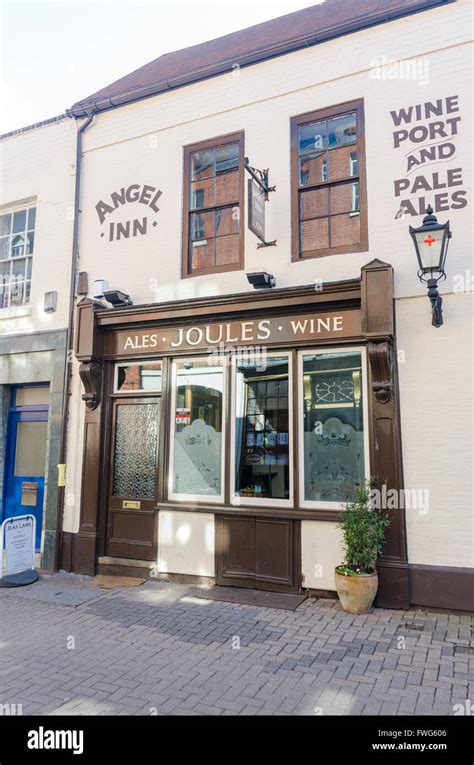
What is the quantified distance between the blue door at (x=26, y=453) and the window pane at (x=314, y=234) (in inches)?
189

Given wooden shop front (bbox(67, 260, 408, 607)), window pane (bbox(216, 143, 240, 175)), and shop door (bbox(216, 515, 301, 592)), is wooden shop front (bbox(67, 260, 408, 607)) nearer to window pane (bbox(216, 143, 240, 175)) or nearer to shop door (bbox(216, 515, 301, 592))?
shop door (bbox(216, 515, 301, 592))

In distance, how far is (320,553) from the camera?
248 inches

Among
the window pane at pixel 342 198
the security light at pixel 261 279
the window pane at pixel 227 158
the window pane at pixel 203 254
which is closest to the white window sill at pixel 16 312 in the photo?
the window pane at pixel 203 254

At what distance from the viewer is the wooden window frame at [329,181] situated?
664 centimetres

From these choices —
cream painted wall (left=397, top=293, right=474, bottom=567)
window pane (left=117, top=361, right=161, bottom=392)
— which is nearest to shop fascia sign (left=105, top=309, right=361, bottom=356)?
window pane (left=117, top=361, right=161, bottom=392)

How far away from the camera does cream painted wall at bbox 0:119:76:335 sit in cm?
866

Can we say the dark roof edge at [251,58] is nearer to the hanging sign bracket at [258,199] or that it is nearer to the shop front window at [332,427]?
the hanging sign bracket at [258,199]

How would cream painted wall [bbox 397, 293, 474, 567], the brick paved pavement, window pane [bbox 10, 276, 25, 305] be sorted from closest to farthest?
the brick paved pavement < cream painted wall [bbox 397, 293, 474, 567] < window pane [bbox 10, 276, 25, 305]

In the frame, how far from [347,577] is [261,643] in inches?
47.6

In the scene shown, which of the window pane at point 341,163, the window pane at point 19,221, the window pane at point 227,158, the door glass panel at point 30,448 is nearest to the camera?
the window pane at point 341,163

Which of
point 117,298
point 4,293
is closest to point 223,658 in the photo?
point 117,298

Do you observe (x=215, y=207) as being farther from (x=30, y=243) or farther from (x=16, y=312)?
(x=16, y=312)

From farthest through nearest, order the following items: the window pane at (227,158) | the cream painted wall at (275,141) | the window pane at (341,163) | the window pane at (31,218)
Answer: the window pane at (31,218), the window pane at (227,158), the window pane at (341,163), the cream painted wall at (275,141)

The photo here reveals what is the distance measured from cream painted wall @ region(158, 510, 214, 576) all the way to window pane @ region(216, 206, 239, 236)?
3.92 metres
